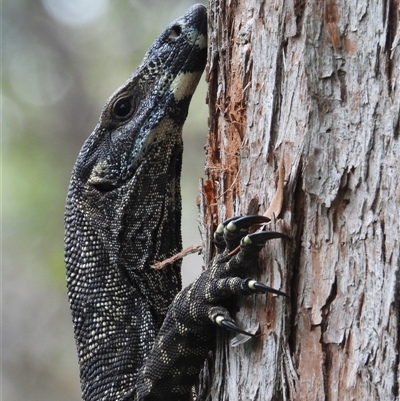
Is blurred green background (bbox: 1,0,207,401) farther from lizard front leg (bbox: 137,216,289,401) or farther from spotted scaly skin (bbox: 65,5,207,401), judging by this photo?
lizard front leg (bbox: 137,216,289,401)

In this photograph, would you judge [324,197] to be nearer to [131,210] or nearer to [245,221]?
[245,221]

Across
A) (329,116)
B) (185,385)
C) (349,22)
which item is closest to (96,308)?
(185,385)

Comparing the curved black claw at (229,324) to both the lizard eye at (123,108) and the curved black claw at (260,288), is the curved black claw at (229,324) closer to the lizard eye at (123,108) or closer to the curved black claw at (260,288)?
the curved black claw at (260,288)

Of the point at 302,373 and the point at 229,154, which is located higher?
the point at 229,154

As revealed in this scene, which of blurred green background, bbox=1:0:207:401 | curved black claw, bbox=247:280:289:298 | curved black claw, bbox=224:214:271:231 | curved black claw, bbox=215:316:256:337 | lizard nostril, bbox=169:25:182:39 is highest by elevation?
blurred green background, bbox=1:0:207:401

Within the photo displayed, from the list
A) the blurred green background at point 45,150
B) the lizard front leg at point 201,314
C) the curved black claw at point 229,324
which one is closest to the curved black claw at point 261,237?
the lizard front leg at point 201,314

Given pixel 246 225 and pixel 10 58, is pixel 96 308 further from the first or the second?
pixel 10 58

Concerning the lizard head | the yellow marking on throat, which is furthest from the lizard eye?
the yellow marking on throat
